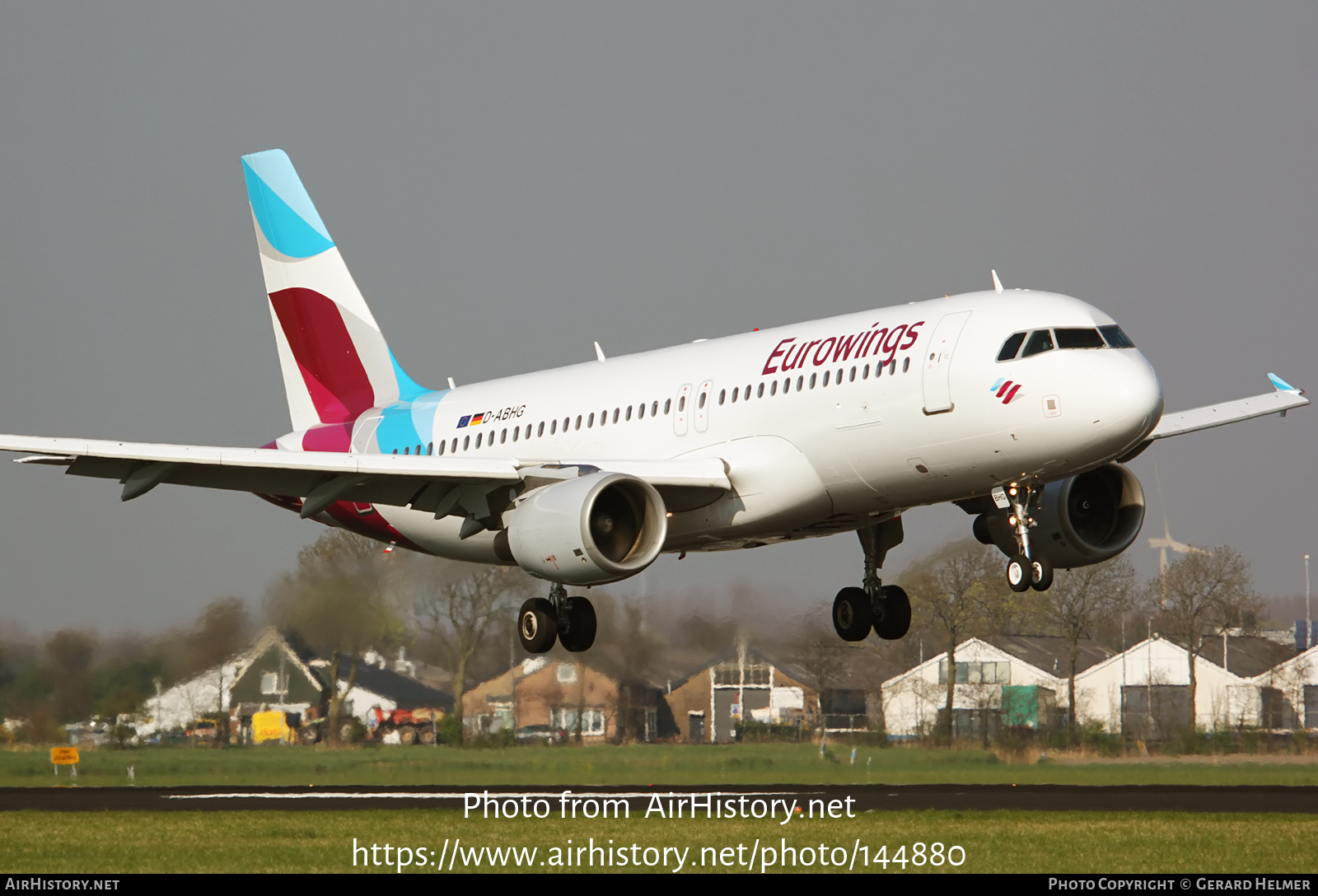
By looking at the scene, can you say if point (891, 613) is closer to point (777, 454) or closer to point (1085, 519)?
point (1085, 519)

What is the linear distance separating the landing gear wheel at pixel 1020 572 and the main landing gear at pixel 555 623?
7698 millimetres

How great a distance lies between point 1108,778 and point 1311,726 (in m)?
5.48

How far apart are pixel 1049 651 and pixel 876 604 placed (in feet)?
33.7

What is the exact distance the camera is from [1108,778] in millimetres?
39969

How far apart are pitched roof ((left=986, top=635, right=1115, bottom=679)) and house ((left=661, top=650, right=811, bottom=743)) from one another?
389 cm

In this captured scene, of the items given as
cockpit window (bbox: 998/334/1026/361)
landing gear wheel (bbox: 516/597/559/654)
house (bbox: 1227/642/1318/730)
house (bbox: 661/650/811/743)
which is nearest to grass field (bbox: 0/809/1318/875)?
landing gear wheel (bbox: 516/597/559/654)

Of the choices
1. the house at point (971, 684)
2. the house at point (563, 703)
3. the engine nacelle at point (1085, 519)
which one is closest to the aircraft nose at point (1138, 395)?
the engine nacelle at point (1085, 519)

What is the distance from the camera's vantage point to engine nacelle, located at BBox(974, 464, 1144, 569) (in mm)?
31656

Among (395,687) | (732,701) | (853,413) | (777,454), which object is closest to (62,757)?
(395,687)

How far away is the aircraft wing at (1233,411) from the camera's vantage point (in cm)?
3206

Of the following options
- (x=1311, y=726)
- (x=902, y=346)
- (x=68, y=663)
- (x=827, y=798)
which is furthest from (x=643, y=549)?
(x=1311, y=726)

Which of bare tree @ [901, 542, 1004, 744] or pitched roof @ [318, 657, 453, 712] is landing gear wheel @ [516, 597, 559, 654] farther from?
bare tree @ [901, 542, 1004, 744]
